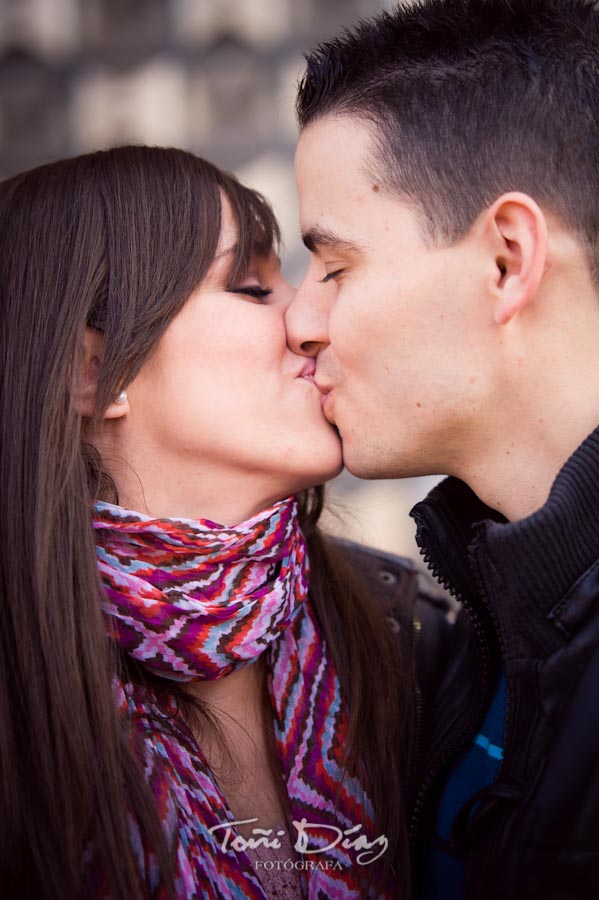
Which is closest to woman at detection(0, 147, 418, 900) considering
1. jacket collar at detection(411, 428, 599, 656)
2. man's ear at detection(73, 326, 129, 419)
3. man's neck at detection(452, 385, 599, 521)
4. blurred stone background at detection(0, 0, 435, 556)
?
man's ear at detection(73, 326, 129, 419)

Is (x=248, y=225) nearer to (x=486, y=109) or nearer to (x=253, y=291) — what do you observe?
(x=253, y=291)

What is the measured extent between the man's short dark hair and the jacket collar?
38cm

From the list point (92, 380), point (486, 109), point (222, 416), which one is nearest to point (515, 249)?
point (486, 109)

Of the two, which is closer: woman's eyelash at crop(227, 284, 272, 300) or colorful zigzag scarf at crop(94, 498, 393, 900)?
colorful zigzag scarf at crop(94, 498, 393, 900)

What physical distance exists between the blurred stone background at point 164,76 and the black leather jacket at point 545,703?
1.72 m

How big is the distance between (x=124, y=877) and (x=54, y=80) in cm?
275

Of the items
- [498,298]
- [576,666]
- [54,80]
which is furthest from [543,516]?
[54,80]

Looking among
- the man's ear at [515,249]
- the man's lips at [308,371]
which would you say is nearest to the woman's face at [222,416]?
the man's lips at [308,371]

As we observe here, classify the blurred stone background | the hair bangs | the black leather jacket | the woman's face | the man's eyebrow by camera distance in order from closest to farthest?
the black leather jacket, the man's eyebrow, the woman's face, the hair bangs, the blurred stone background

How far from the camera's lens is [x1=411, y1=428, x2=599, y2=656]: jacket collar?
1325 millimetres

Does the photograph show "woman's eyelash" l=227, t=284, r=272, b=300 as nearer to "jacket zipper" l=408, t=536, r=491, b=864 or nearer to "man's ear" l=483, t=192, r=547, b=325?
"man's ear" l=483, t=192, r=547, b=325

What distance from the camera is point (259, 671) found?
1795 millimetres

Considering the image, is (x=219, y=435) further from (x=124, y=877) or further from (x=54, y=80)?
(x=54, y=80)

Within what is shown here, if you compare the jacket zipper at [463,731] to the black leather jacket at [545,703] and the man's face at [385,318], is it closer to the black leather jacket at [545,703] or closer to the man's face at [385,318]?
the black leather jacket at [545,703]
